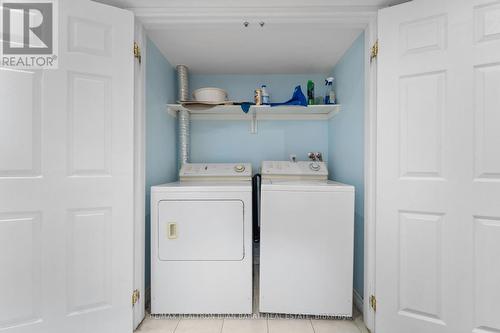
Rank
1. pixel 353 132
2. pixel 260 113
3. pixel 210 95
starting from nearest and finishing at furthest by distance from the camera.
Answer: pixel 353 132 → pixel 210 95 → pixel 260 113

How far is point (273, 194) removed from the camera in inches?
67.8

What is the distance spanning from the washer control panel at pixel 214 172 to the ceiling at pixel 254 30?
43.5 inches

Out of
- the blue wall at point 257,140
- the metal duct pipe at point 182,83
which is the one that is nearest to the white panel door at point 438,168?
the blue wall at point 257,140

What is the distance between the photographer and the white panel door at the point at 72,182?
129 cm

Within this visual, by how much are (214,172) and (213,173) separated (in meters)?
0.02

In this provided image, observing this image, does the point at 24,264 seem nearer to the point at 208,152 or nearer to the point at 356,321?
the point at 208,152

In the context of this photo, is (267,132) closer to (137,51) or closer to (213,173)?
(213,173)

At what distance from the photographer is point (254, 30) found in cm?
185

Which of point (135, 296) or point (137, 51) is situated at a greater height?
point (137, 51)

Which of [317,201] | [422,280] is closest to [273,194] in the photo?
[317,201]

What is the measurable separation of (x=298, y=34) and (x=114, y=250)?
214 cm

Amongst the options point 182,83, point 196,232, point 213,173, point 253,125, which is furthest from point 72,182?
point 253,125

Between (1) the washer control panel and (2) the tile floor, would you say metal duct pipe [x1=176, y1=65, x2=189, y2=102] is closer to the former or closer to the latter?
(1) the washer control panel

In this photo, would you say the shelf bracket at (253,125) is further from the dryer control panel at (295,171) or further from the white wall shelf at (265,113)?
the dryer control panel at (295,171)
